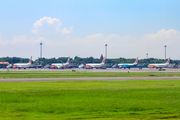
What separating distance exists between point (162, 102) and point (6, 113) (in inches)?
561

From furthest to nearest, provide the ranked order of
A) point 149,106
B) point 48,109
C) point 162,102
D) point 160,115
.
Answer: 1. point 162,102
2. point 149,106
3. point 48,109
4. point 160,115

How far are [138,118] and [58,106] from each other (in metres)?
7.51

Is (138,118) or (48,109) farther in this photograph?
(48,109)

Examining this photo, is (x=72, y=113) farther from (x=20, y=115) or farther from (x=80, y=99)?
(x=80, y=99)

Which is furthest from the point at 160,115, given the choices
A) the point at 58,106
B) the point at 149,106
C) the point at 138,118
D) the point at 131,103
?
the point at 58,106

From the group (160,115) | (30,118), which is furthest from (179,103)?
(30,118)

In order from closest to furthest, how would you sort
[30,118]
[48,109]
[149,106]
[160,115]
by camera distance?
1. [30,118]
2. [160,115]
3. [48,109]
4. [149,106]

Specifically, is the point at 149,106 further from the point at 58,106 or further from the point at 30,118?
the point at 30,118

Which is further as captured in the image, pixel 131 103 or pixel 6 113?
pixel 131 103

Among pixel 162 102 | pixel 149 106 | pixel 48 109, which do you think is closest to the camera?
pixel 48 109

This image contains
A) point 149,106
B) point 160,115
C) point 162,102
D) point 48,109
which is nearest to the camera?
point 160,115

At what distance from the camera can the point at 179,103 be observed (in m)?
25.6

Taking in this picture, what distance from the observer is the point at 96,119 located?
63.4ft

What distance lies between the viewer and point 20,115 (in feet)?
66.7
